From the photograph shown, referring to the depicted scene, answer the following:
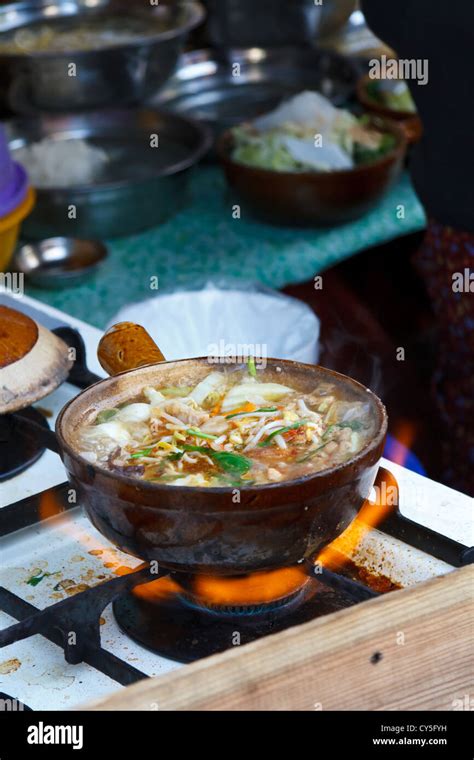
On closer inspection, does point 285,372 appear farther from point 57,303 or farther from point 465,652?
point 57,303

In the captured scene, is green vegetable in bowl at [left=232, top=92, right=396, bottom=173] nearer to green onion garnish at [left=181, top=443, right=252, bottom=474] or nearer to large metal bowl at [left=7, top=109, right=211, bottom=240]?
large metal bowl at [left=7, top=109, right=211, bottom=240]

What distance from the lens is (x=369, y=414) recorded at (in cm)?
131

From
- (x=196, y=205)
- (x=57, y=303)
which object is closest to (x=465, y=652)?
(x=57, y=303)

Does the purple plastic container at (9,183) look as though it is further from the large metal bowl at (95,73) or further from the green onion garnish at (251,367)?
the green onion garnish at (251,367)

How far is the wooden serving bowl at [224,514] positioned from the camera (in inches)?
44.5

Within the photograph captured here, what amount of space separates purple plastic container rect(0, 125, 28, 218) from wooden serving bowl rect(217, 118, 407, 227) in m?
0.76

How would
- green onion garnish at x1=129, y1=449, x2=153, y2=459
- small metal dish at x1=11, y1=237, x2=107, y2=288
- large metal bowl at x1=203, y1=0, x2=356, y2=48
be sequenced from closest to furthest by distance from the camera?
green onion garnish at x1=129, y1=449, x2=153, y2=459 → small metal dish at x1=11, y1=237, x2=107, y2=288 → large metal bowl at x1=203, y1=0, x2=356, y2=48

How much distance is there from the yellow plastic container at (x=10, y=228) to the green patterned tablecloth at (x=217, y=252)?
11.0 inches

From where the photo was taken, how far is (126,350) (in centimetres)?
152

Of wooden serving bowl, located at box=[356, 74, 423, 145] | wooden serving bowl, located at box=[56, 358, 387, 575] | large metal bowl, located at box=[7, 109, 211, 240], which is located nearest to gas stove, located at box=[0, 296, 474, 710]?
wooden serving bowl, located at box=[56, 358, 387, 575]

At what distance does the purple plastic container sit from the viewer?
2.97 metres

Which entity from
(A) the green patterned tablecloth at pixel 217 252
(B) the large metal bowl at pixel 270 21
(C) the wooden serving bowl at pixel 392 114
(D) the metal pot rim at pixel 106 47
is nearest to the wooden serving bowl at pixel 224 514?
(A) the green patterned tablecloth at pixel 217 252
